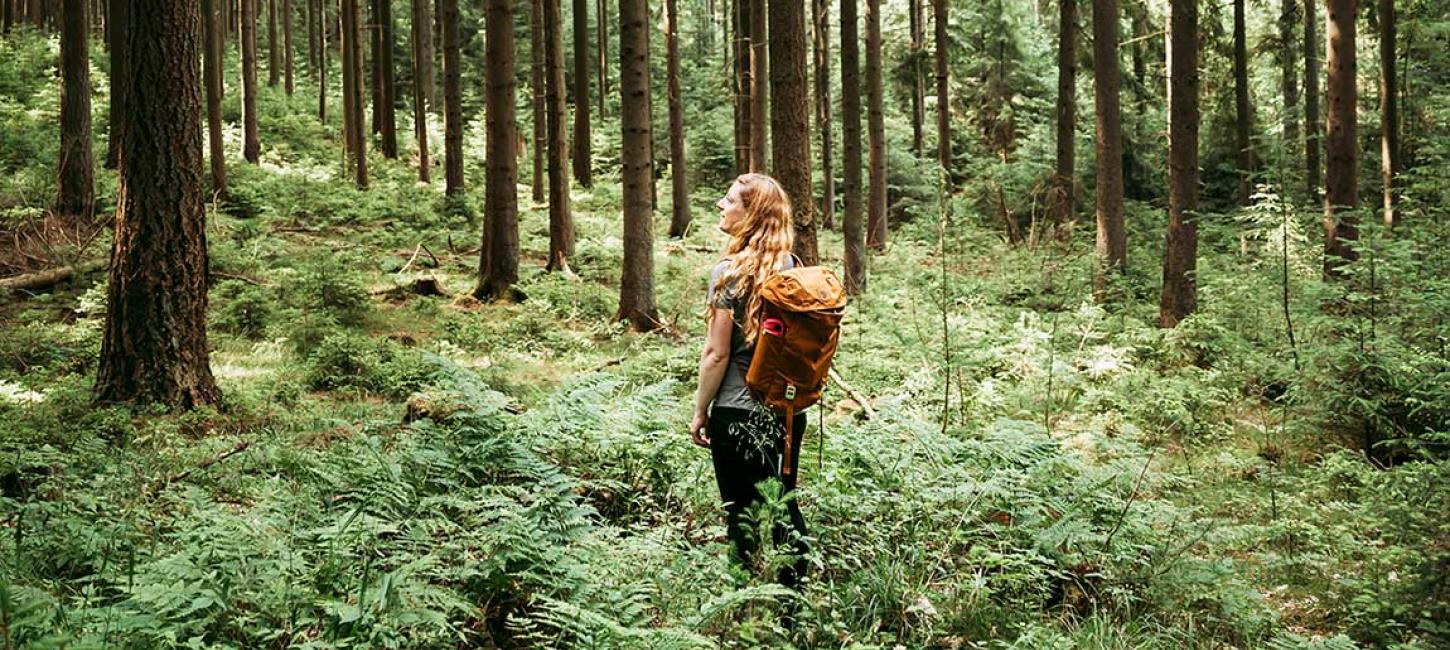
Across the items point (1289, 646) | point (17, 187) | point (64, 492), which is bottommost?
point (1289, 646)

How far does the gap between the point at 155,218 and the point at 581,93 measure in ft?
61.9

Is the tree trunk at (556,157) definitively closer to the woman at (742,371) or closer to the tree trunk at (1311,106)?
the woman at (742,371)

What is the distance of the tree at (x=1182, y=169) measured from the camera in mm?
13047

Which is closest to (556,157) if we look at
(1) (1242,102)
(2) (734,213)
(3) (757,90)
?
(3) (757,90)

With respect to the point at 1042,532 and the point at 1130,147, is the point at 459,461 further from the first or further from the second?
the point at 1130,147

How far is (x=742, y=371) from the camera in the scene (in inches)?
183

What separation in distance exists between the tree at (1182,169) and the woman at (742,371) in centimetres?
1029

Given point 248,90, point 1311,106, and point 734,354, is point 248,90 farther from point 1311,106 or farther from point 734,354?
point 1311,106

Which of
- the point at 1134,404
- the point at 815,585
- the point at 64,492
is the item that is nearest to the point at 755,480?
the point at 815,585

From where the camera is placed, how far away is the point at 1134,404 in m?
9.61

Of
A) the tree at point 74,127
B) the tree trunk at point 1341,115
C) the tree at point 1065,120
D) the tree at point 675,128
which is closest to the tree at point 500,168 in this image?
the tree at point 74,127

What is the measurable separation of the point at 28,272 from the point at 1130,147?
25.9m

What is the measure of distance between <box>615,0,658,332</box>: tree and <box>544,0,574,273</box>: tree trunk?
3293 millimetres

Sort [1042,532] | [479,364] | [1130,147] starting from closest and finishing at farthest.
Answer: [1042,532] < [479,364] < [1130,147]
